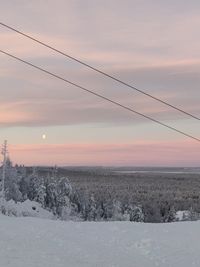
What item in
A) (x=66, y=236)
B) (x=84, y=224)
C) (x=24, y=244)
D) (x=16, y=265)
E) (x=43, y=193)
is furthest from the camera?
(x=43, y=193)

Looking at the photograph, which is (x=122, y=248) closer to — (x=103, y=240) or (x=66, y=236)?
(x=103, y=240)

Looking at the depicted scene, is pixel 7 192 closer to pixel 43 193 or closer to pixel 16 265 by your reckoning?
pixel 43 193

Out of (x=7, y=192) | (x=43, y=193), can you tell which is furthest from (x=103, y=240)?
(x=43, y=193)

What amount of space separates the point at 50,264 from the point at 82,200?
102 feet

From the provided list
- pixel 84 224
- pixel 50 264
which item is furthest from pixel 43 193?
pixel 50 264

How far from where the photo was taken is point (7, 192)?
33438 mm

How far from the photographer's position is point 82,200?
1566 inches

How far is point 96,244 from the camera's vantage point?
1023 cm

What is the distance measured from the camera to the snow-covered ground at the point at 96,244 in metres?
9.13

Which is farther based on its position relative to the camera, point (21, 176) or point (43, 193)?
point (21, 176)

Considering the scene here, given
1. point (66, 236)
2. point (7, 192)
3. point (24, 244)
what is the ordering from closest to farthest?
point (24, 244), point (66, 236), point (7, 192)

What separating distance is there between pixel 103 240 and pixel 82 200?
29350 mm

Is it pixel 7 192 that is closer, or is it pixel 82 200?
pixel 7 192

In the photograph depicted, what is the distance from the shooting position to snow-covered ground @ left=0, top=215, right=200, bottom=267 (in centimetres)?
913
